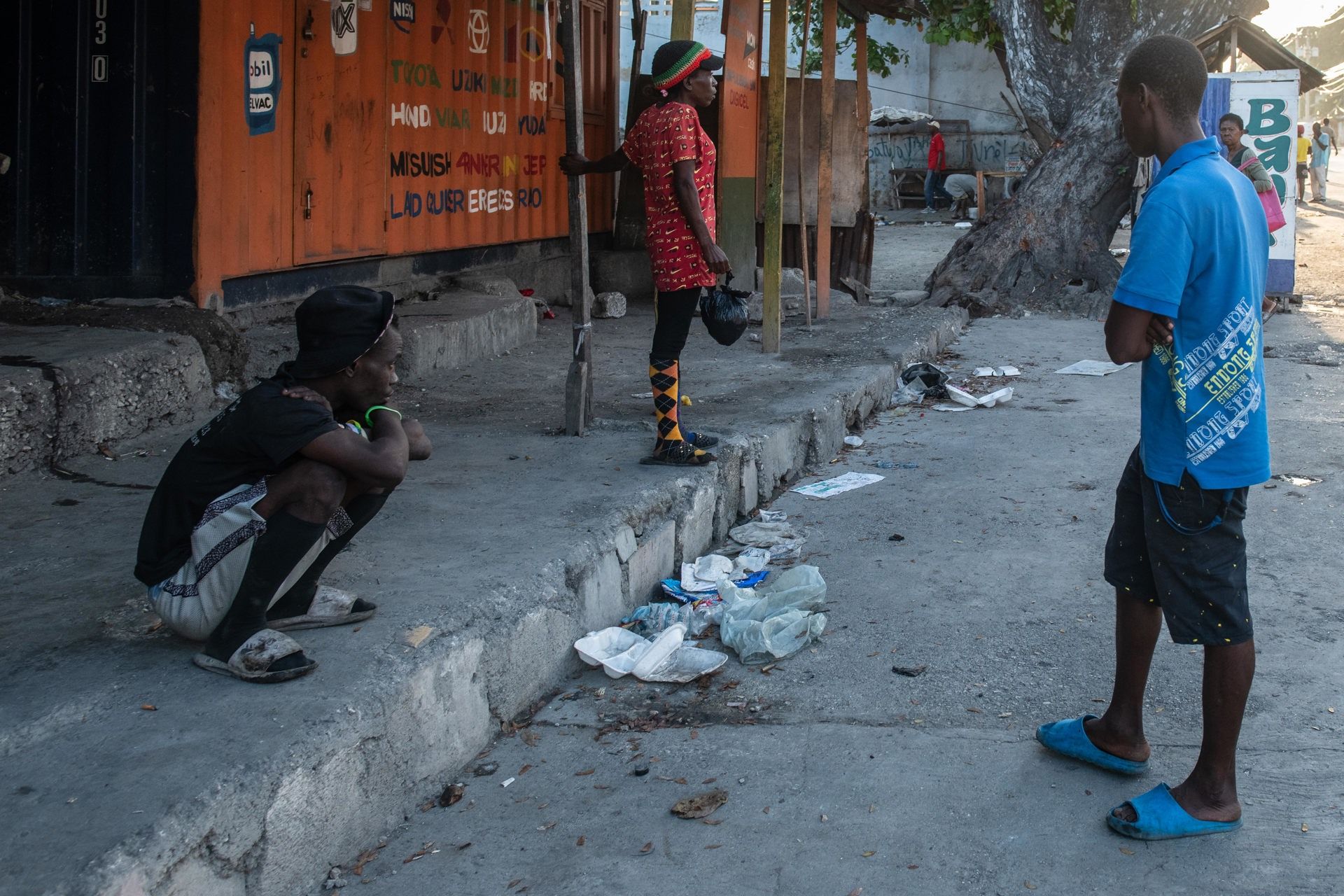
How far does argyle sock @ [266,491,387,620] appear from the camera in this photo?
115 inches

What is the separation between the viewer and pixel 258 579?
270 cm

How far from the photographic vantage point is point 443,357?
6750 millimetres

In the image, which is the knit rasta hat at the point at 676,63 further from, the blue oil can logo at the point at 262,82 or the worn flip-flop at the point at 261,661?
the worn flip-flop at the point at 261,661

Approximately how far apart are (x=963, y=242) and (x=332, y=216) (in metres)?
7.49

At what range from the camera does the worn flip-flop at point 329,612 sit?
116 inches

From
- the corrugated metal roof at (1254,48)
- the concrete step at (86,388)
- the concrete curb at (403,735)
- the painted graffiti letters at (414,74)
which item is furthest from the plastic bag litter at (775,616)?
the corrugated metal roof at (1254,48)

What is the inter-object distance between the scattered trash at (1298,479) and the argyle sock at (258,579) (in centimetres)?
445

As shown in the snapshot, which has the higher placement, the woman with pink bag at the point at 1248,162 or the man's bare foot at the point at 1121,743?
the woman with pink bag at the point at 1248,162

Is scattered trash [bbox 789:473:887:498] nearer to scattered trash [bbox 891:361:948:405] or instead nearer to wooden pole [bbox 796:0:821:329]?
scattered trash [bbox 891:361:948:405]

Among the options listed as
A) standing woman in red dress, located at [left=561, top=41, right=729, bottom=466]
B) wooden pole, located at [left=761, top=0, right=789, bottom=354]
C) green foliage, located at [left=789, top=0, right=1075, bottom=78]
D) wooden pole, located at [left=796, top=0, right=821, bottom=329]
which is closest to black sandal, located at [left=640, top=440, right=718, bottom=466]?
standing woman in red dress, located at [left=561, top=41, right=729, bottom=466]

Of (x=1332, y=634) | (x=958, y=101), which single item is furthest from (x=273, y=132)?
(x=958, y=101)

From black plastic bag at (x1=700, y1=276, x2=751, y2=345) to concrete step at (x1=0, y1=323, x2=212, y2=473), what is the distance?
2.14 m

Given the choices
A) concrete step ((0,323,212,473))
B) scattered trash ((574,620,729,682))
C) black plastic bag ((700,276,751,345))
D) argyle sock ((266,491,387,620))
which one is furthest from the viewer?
black plastic bag ((700,276,751,345))

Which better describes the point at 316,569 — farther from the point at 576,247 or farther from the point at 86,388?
the point at 576,247
